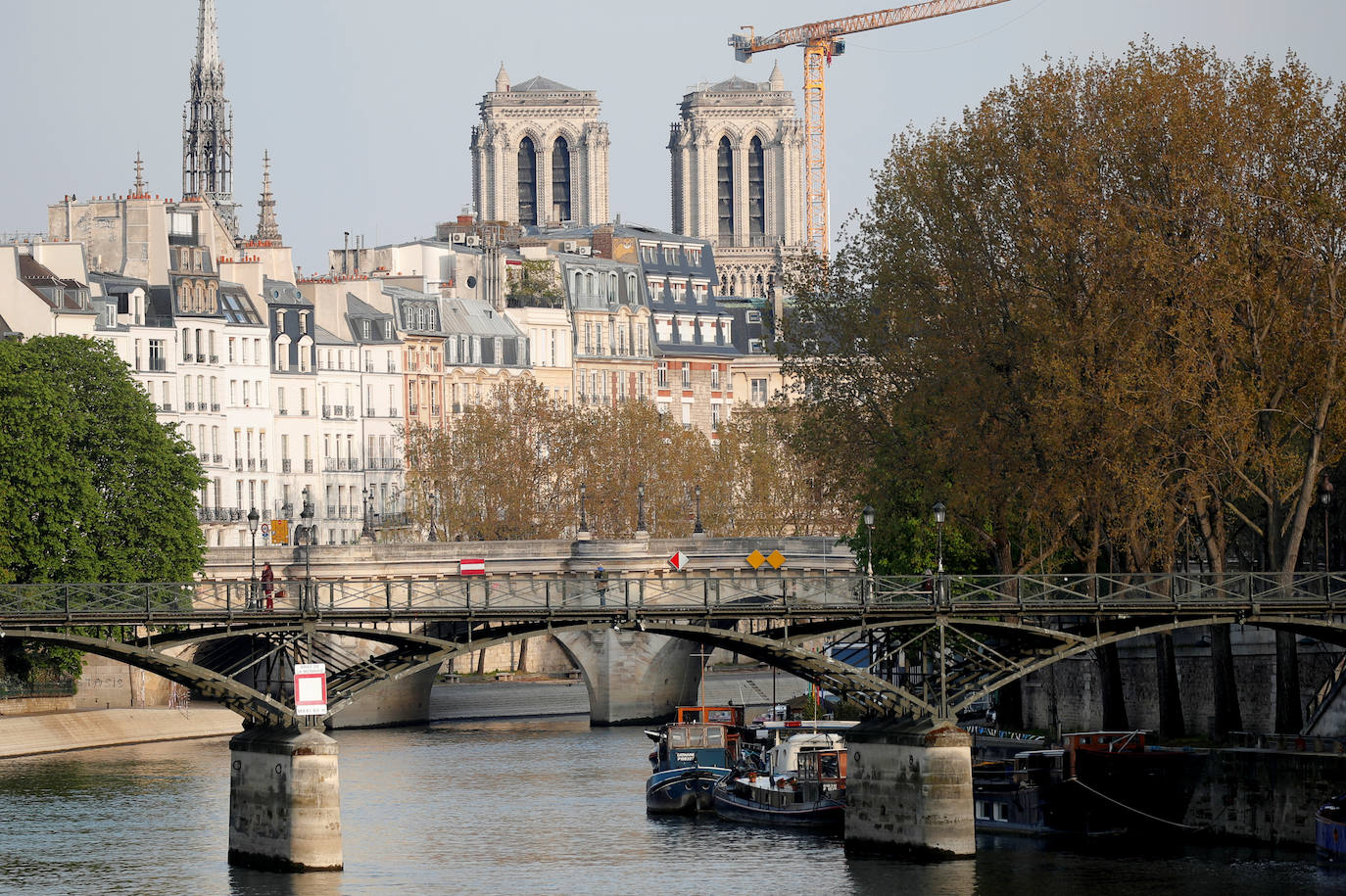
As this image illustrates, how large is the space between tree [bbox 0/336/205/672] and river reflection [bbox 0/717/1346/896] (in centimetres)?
667

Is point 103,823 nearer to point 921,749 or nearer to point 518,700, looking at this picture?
point 921,749

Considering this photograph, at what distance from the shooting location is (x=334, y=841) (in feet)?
202

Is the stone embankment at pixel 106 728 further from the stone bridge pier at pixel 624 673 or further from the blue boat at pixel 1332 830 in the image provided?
the blue boat at pixel 1332 830

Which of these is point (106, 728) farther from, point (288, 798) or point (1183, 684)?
point (288, 798)

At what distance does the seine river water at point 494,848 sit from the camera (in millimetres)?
61062

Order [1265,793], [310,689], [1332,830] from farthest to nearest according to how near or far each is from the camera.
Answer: [1265,793], [310,689], [1332,830]

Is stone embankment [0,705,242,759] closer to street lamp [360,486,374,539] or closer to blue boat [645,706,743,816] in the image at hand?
street lamp [360,486,374,539]

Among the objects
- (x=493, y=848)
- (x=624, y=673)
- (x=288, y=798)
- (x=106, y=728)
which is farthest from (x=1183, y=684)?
(x=624, y=673)

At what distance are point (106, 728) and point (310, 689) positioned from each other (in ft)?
135

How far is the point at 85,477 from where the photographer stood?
317 feet

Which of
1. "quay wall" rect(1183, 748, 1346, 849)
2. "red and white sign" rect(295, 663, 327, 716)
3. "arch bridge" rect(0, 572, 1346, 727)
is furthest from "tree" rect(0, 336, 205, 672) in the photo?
"quay wall" rect(1183, 748, 1346, 849)

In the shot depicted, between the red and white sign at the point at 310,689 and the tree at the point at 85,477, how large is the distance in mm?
34296

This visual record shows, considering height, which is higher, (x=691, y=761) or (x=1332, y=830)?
(x=691, y=761)

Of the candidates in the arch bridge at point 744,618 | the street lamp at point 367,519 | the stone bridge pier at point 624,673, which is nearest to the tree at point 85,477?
the stone bridge pier at point 624,673
